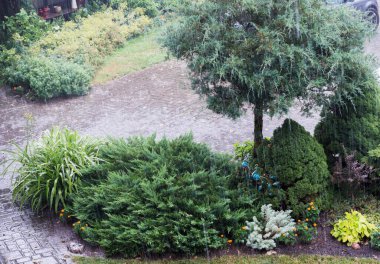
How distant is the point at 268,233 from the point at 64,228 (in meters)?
3.08

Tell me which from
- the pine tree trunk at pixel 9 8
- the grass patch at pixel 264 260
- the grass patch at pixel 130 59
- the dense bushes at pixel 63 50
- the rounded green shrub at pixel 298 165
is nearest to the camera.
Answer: the grass patch at pixel 264 260

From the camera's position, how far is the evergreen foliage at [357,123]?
8.01 m

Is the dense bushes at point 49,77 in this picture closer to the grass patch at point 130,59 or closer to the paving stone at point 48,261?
the grass patch at point 130,59

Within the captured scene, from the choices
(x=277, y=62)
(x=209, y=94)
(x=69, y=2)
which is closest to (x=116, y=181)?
(x=209, y=94)

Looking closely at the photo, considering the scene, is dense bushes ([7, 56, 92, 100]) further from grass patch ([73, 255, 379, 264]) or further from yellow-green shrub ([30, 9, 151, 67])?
grass patch ([73, 255, 379, 264])

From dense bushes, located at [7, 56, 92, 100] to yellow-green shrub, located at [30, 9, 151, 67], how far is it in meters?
0.74

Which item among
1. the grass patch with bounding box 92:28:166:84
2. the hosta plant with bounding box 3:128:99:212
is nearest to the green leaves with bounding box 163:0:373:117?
the hosta plant with bounding box 3:128:99:212

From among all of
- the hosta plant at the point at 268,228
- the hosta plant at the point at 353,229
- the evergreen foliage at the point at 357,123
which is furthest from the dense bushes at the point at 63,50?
the hosta plant at the point at 353,229

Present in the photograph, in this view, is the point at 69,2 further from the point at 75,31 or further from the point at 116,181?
the point at 116,181

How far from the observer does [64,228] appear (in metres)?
8.24

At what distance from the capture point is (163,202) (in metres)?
7.51

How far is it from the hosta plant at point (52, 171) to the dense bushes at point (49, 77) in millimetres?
4849

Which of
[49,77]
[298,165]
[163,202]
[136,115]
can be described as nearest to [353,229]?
[298,165]

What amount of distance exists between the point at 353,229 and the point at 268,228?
3.67ft
